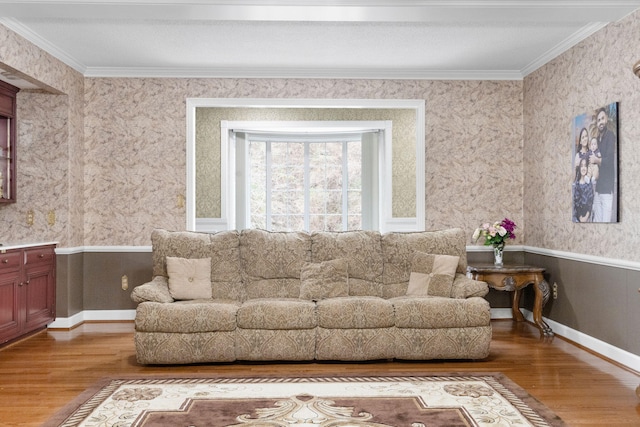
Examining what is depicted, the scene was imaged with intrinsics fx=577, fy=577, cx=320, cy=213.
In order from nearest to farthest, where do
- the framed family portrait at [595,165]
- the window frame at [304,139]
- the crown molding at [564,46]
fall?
the framed family portrait at [595,165], the crown molding at [564,46], the window frame at [304,139]

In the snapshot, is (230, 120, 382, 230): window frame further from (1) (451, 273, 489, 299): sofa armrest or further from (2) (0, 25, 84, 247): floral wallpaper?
(1) (451, 273, 489, 299): sofa armrest

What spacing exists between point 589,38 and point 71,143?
4942 millimetres

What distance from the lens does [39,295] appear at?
18.1ft

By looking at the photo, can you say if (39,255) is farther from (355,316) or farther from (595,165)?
(595,165)

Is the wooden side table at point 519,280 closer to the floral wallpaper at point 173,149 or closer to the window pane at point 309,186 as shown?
the floral wallpaper at point 173,149

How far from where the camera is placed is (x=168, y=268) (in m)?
4.90

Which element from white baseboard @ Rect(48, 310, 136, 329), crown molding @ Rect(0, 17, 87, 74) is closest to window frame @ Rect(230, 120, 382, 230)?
white baseboard @ Rect(48, 310, 136, 329)

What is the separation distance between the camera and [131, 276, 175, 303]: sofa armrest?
4.42 metres

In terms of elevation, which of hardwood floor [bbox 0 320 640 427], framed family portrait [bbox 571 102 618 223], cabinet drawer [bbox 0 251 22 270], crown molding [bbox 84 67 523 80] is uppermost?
crown molding [bbox 84 67 523 80]

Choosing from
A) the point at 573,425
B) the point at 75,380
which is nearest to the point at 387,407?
the point at 573,425

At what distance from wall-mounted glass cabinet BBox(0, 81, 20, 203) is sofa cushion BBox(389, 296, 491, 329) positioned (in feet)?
12.8

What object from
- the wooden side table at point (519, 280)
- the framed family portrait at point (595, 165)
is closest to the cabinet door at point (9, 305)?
the wooden side table at point (519, 280)

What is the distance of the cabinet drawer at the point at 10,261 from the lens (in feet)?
16.0

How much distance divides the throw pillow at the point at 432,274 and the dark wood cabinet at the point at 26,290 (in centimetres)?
345
